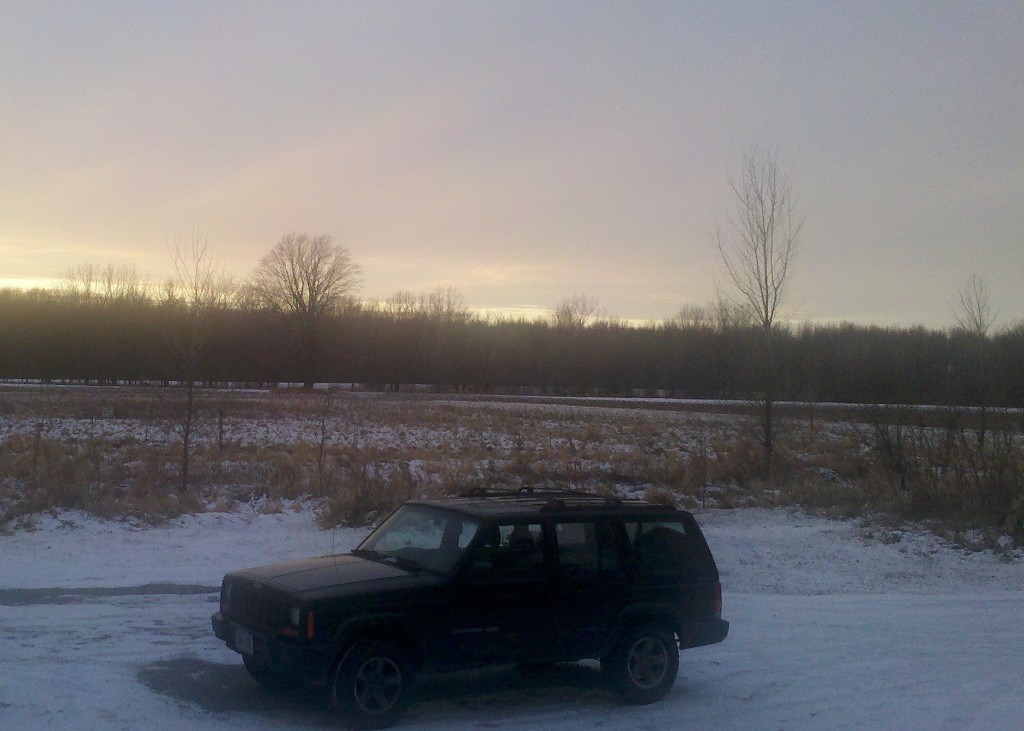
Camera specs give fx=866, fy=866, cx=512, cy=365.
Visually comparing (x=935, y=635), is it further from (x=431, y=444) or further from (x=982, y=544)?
(x=431, y=444)

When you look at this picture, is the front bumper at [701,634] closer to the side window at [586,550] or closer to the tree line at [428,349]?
the side window at [586,550]

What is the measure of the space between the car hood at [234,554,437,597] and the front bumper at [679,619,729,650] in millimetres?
2404

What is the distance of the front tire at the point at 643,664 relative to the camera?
717 cm

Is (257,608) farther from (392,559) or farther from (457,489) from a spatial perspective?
(457,489)

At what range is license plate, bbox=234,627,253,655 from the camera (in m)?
6.52

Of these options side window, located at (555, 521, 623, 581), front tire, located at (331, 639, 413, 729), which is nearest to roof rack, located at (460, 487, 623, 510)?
side window, located at (555, 521, 623, 581)

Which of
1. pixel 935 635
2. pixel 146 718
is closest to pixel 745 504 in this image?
pixel 935 635

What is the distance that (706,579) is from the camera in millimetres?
7691

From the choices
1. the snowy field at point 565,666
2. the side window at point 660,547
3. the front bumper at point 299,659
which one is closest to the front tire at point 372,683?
the front bumper at point 299,659

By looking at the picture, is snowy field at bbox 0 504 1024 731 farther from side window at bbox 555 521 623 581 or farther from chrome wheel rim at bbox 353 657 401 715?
side window at bbox 555 521 623 581

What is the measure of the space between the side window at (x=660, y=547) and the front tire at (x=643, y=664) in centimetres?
48

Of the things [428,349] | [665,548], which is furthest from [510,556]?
[428,349]

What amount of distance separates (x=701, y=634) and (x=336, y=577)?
323 centimetres

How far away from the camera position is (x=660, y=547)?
7574 mm
